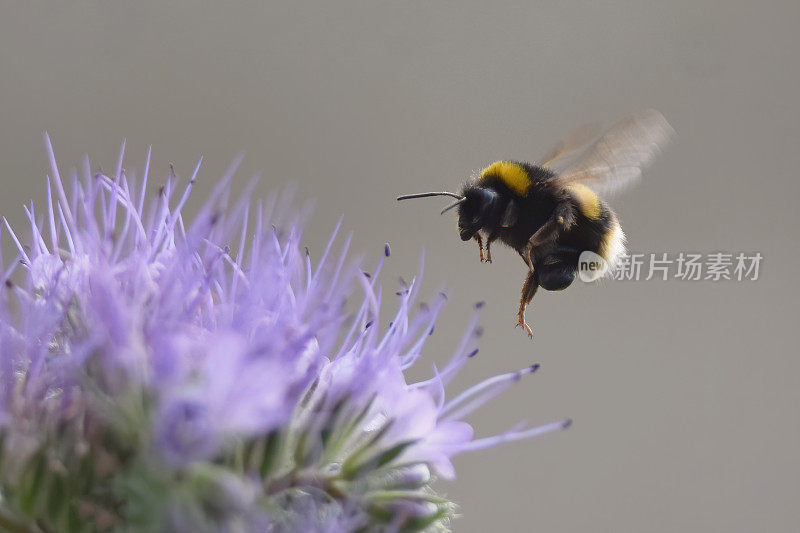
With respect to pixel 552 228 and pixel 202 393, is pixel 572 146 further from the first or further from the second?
pixel 202 393

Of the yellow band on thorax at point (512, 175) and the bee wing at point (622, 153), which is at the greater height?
the bee wing at point (622, 153)

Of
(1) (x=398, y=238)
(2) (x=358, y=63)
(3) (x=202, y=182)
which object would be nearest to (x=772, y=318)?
(1) (x=398, y=238)

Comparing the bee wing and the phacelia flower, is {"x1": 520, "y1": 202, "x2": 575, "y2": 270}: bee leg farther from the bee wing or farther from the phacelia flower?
the phacelia flower

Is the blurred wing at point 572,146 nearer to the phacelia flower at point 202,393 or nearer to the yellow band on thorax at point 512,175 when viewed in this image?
the yellow band on thorax at point 512,175

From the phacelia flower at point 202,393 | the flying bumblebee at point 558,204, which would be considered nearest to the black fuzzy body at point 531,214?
the flying bumblebee at point 558,204

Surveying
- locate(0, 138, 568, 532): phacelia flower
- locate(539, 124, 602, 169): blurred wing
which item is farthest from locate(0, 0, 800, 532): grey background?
locate(0, 138, 568, 532): phacelia flower

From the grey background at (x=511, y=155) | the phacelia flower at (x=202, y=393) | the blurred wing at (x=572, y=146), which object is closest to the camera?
the phacelia flower at (x=202, y=393)
